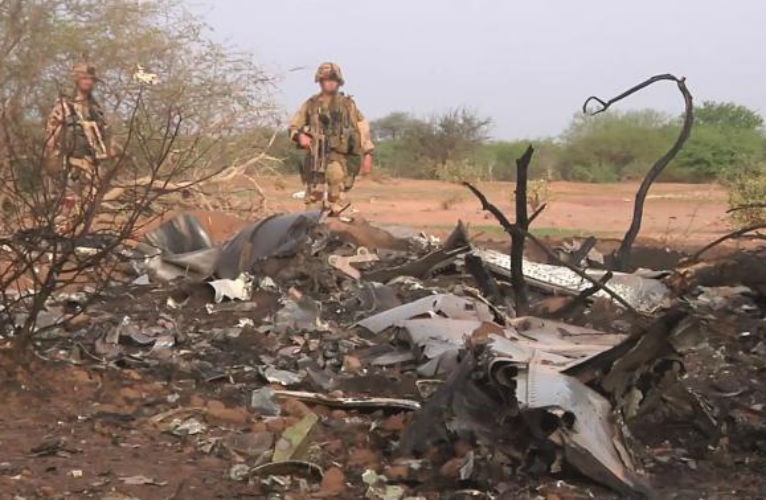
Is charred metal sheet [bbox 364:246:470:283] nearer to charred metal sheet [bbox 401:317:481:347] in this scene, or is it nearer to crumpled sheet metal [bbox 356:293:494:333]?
crumpled sheet metal [bbox 356:293:494:333]

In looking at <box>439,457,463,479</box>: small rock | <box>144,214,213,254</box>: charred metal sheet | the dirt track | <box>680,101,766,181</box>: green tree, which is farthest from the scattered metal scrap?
<box>680,101,766,181</box>: green tree

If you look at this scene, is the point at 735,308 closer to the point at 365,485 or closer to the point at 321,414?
the point at 321,414

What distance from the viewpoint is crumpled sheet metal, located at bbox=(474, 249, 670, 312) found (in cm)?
619

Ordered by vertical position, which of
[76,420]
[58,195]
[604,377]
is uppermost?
[58,195]

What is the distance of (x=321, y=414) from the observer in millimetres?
4059

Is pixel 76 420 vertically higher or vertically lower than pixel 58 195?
lower

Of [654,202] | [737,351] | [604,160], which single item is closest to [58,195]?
[737,351]

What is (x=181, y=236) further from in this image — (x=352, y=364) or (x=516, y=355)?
(x=516, y=355)

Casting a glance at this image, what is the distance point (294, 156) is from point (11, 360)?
19004 mm

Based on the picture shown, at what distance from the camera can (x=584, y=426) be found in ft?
10.6

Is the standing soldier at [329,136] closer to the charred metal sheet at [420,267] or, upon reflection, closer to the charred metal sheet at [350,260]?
the charred metal sheet at [350,260]

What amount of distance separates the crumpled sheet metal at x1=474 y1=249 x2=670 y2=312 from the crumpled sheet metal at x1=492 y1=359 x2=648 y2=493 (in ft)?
8.60

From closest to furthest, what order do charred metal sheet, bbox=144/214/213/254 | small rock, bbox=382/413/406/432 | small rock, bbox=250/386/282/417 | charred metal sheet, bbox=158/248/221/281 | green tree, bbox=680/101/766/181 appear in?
small rock, bbox=382/413/406/432
small rock, bbox=250/386/282/417
charred metal sheet, bbox=158/248/221/281
charred metal sheet, bbox=144/214/213/254
green tree, bbox=680/101/766/181

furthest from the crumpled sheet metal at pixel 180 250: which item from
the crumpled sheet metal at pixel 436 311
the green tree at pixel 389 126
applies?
the green tree at pixel 389 126
